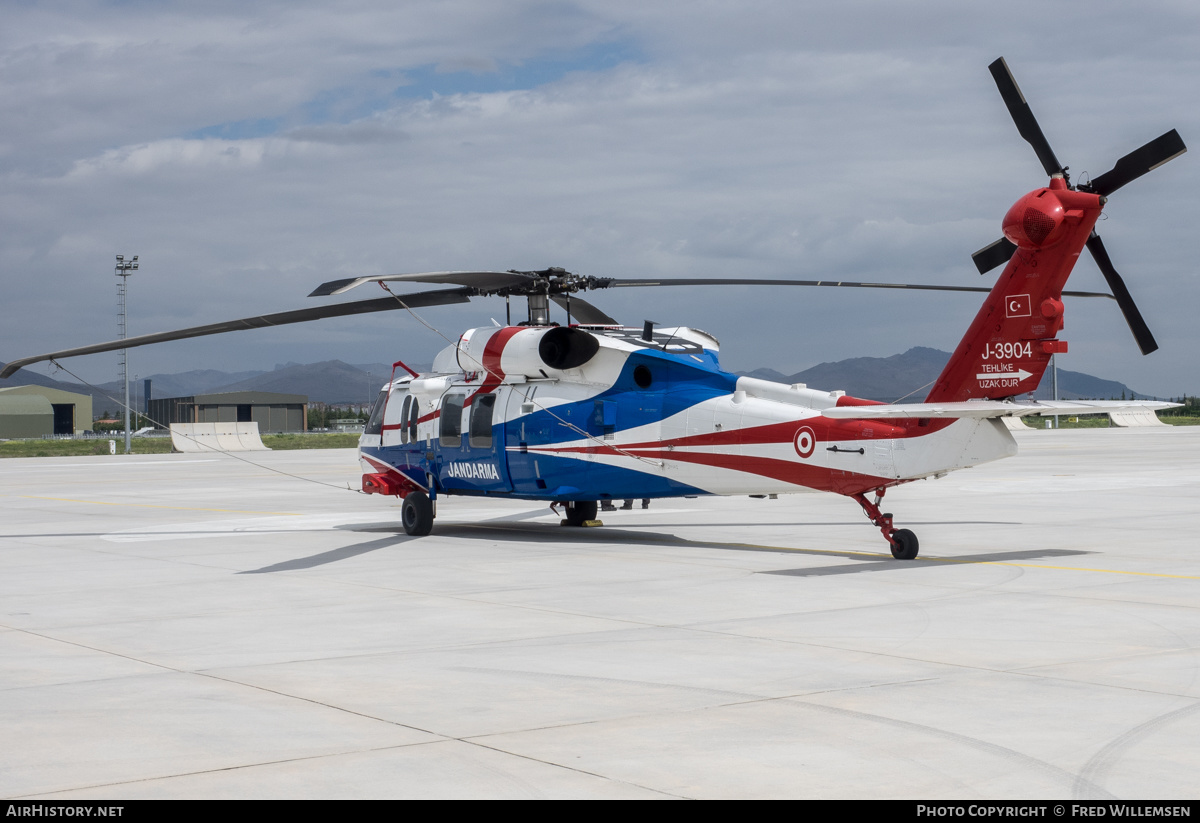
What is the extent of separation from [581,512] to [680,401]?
162 inches

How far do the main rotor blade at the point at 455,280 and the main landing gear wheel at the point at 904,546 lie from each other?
6261mm

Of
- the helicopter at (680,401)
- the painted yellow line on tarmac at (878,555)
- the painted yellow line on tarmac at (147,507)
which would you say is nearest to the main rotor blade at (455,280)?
the helicopter at (680,401)

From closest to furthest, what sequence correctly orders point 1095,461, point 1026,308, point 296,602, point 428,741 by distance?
point 428,741 → point 296,602 → point 1026,308 → point 1095,461

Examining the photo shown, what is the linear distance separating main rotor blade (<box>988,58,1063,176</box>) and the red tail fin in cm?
30

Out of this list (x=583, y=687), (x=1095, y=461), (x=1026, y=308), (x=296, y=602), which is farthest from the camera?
(x=1095, y=461)

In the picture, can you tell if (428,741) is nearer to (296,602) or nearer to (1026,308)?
(296,602)

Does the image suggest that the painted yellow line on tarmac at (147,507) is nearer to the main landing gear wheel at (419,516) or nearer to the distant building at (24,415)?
the main landing gear wheel at (419,516)

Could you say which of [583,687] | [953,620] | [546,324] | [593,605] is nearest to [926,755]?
[583,687]

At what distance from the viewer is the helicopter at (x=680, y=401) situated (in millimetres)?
13977

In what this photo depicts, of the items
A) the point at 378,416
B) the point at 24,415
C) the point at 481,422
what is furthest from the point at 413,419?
the point at 24,415

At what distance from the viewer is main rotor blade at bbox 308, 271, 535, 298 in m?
14.3

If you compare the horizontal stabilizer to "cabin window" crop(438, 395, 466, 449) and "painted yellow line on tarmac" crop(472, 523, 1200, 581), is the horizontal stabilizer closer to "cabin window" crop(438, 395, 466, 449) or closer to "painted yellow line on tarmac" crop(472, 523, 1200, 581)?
"painted yellow line on tarmac" crop(472, 523, 1200, 581)
